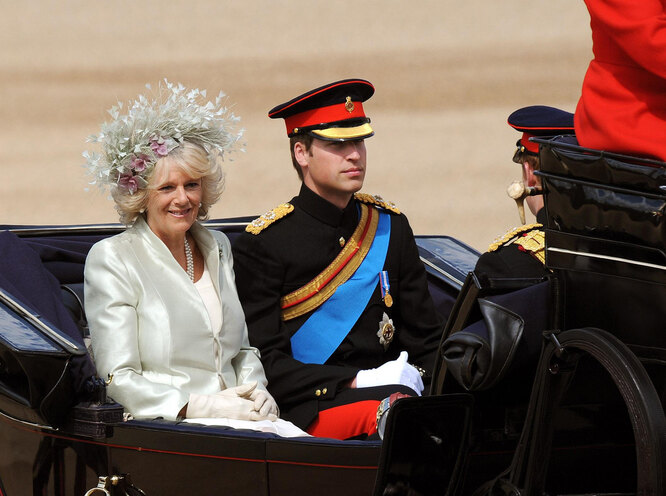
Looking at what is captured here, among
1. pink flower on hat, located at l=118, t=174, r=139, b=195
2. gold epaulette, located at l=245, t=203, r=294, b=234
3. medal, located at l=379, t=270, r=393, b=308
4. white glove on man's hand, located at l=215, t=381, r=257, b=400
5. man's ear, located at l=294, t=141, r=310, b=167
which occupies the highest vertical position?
man's ear, located at l=294, t=141, r=310, b=167

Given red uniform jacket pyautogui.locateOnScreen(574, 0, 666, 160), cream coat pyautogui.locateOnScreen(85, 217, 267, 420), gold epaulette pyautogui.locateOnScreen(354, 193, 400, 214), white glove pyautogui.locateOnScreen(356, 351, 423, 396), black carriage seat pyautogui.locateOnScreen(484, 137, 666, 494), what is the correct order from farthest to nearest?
gold epaulette pyautogui.locateOnScreen(354, 193, 400, 214)
white glove pyautogui.locateOnScreen(356, 351, 423, 396)
cream coat pyautogui.locateOnScreen(85, 217, 267, 420)
red uniform jacket pyautogui.locateOnScreen(574, 0, 666, 160)
black carriage seat pyautogui.locateOnScreen(484, 137, 666, 494)

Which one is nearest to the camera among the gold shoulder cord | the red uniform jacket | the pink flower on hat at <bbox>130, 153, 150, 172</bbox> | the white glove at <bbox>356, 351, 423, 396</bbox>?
the red uniform jacket

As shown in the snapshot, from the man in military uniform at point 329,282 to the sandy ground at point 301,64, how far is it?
3.78 metres

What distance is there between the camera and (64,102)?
7.01m

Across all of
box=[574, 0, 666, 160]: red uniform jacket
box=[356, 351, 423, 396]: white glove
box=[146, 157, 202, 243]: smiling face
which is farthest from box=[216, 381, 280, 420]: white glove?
box=[574, 0, 666, 160]: red uniform jacket

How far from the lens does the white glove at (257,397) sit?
8.50 ft

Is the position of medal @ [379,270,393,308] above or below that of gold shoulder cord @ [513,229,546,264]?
below

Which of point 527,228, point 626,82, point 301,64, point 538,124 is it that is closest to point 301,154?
point 538,124

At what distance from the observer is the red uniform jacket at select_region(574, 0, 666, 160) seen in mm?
1899

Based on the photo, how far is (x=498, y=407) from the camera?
2191 mm

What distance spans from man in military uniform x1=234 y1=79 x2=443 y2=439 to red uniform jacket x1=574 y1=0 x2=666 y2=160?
0.91 meters

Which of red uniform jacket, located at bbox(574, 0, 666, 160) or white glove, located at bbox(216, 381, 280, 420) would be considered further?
white glove, located at bbox(216, 381, 280, 420)

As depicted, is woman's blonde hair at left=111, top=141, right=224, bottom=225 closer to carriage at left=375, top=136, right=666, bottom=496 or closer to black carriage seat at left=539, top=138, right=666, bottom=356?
carriage at left=375, top=136, right=666, bottom=496

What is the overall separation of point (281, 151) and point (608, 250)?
198 inches
